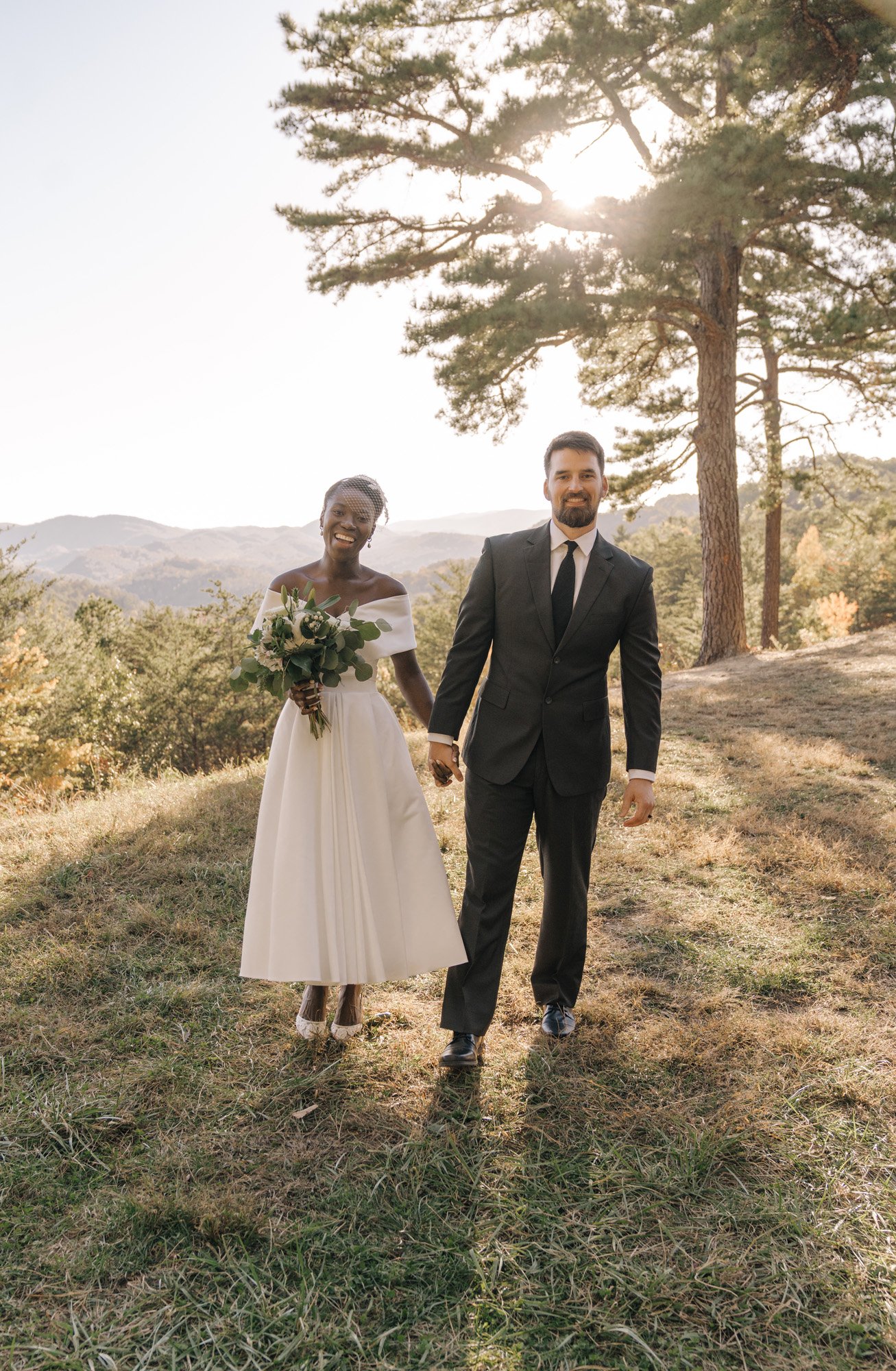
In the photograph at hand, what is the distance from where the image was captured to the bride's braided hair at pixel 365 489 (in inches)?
131

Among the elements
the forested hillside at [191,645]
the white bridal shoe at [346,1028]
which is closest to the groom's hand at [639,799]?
the white bridal shoe at [346,1028]

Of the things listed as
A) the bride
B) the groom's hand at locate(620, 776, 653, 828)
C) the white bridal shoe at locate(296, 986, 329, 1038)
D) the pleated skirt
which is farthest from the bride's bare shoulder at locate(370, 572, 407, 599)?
the white bridal shoe at locate(296, 986, 329, 1038)

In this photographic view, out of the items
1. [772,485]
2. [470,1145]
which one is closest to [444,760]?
[470,1145]

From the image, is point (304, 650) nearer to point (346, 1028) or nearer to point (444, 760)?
point (444, 760)

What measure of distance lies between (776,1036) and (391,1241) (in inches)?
67.9

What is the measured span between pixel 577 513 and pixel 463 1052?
6.81ft

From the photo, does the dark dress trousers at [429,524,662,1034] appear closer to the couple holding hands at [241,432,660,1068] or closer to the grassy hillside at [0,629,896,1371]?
the couple holding hands at [241,432,660,1068]

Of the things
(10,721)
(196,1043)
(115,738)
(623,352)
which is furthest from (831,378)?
(115,738)

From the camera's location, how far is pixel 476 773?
10.4 feet

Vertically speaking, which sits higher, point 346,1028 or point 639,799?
point 639,799

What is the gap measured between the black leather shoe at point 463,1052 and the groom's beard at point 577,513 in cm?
197

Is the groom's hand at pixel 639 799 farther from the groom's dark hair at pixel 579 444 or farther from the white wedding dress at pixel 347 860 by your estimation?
the groom's dark hair at pixel 579 444

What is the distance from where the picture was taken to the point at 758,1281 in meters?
2.20

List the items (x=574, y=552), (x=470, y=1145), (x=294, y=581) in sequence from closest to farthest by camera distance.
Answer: (x=470, y=1145) → (x=574, y=552) → (x=294, y=581)
